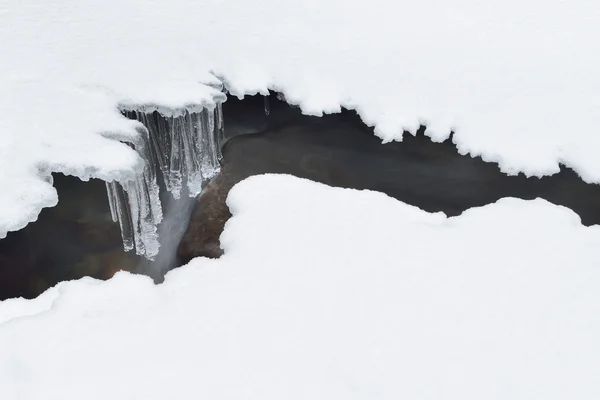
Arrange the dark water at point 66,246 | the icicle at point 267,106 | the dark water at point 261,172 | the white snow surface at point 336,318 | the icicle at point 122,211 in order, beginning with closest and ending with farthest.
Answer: the white snow surface at point 336,318 < the icicle at point 122,211 < the dark water at point 66,246 < the dark water at point 261,172 < the icicle at point 267,106

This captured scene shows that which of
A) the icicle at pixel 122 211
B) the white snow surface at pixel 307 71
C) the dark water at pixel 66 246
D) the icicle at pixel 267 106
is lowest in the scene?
the dark water at pixel 66 246

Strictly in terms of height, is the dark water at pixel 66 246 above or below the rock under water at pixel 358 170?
below

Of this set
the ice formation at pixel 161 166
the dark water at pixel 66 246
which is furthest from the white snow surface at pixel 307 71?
the dark water at pixel 66 246

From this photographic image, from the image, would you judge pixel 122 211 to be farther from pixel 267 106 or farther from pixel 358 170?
pixel 358 170

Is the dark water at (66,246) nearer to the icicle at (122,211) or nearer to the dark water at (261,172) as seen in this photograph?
the dark water at (261,172)

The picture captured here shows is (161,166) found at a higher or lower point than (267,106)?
lower

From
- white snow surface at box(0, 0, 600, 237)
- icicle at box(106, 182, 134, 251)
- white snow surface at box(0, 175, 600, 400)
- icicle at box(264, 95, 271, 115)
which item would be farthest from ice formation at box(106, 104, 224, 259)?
white snow surface at box(0, 175, 600, 400)

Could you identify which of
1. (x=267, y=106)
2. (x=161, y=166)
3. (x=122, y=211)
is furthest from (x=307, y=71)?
(x=122, y=211)
